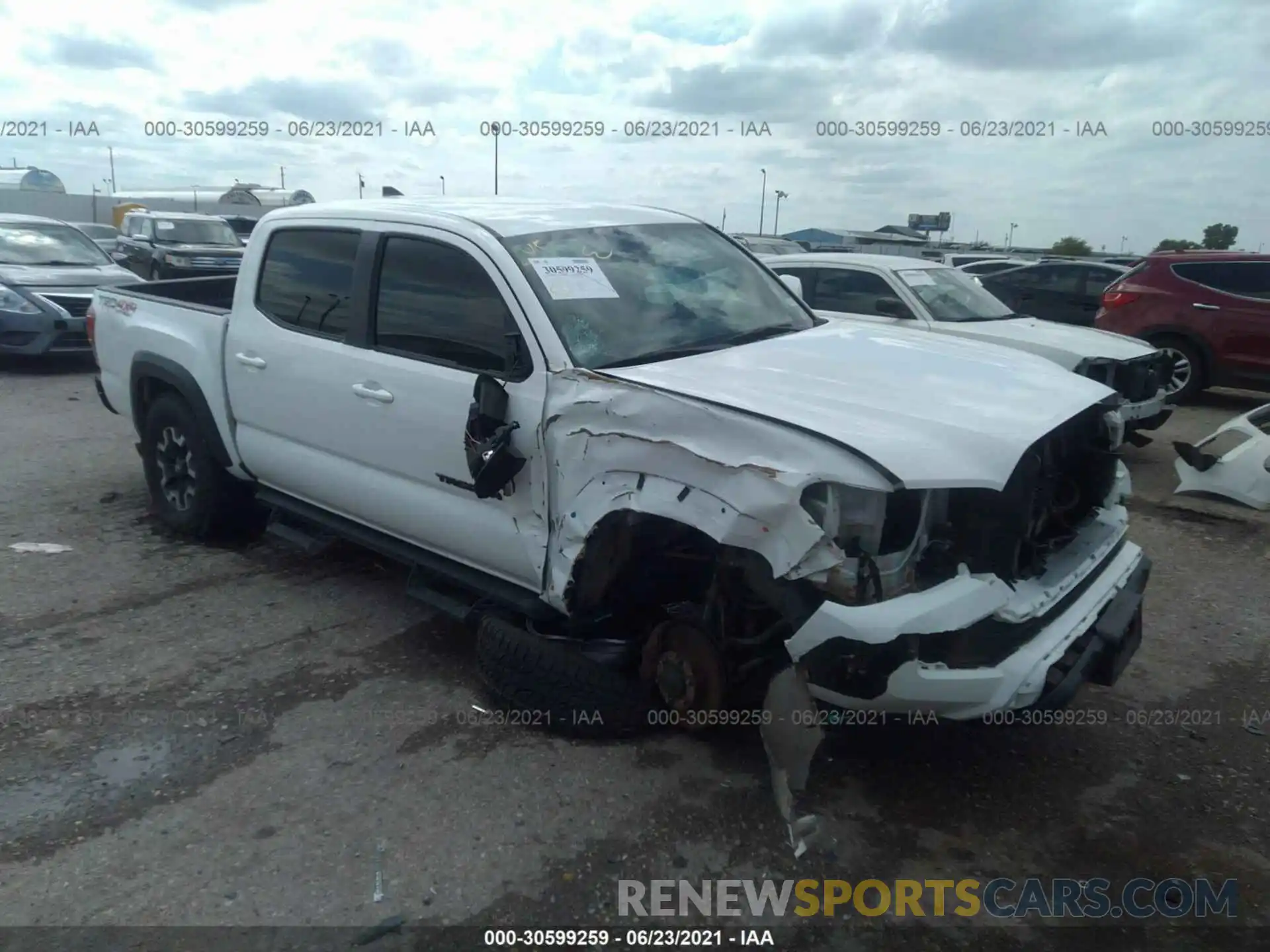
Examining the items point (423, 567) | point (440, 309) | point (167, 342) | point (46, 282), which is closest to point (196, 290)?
point (167, 342)

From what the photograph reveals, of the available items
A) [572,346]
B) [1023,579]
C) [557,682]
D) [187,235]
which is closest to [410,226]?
[572,346]

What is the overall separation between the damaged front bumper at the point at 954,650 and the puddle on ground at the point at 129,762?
225 centimetres

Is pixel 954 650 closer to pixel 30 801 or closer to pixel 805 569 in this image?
pixel 805 569

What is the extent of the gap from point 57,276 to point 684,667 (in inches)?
420

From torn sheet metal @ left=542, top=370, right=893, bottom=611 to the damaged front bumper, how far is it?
0.70ft

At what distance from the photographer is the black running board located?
12.5 feet

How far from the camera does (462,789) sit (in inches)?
134

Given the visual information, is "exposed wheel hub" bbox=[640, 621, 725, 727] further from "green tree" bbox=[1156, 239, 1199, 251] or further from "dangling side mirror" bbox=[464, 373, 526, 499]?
"green tree" bbox=[1156, 239, 1199, 251]

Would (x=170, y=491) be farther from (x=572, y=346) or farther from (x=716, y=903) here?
(x=716, y=903)

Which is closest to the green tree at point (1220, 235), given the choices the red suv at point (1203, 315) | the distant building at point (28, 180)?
the red suv at point (1203, 315)

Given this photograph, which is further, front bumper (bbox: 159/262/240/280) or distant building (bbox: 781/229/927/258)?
distant building (bbox: 781/229/927/258)

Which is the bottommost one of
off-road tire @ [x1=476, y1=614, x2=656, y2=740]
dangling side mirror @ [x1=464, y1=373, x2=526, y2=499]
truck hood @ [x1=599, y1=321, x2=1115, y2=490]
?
off-road tire @ [x1=476, y1=614, x2=656, y2=740]

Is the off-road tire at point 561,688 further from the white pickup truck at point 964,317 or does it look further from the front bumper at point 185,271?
the front bumper at point 185,271

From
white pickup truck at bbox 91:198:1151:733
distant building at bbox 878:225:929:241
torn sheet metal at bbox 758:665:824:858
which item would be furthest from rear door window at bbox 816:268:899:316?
distant building at bbox 878:225:929:241
